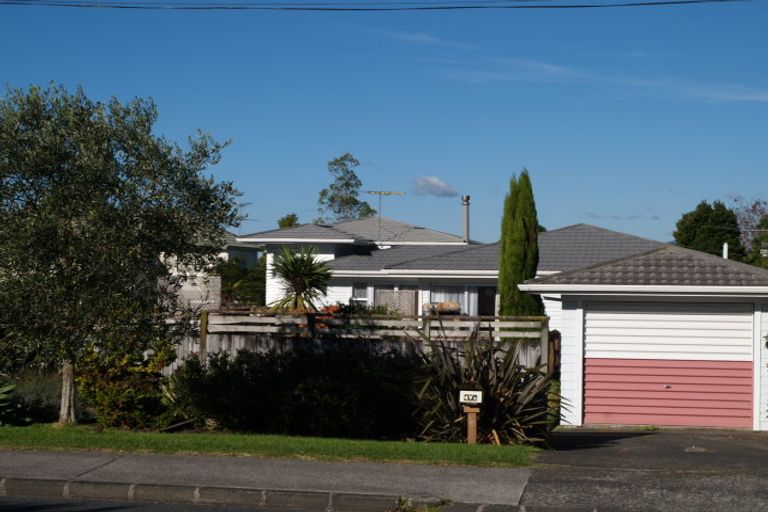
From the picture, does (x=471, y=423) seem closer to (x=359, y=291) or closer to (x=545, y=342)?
(x=545, y=342)

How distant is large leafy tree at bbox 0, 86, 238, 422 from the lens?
12578mm

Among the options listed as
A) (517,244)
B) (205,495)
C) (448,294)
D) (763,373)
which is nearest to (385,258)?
(448,294)

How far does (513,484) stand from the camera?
34.5 ft

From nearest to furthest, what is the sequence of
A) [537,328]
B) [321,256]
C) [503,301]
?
[537,328]
[503,301]
[321,256]

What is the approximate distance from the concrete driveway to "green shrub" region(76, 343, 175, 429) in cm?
596

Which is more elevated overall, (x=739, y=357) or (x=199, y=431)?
(x=739, y=357)

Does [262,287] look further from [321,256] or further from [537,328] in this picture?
[537,328]

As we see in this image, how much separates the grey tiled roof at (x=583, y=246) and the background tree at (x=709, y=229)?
21.5 m

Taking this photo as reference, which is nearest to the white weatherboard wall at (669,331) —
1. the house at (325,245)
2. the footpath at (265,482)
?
the footpath at (265,482)

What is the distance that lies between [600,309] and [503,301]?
6.32m

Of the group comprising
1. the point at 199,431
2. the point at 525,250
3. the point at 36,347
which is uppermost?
A: the point at 525,250

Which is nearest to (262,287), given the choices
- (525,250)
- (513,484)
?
(525,250)

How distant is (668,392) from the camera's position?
17891 mm

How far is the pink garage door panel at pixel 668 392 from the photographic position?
698 inches
